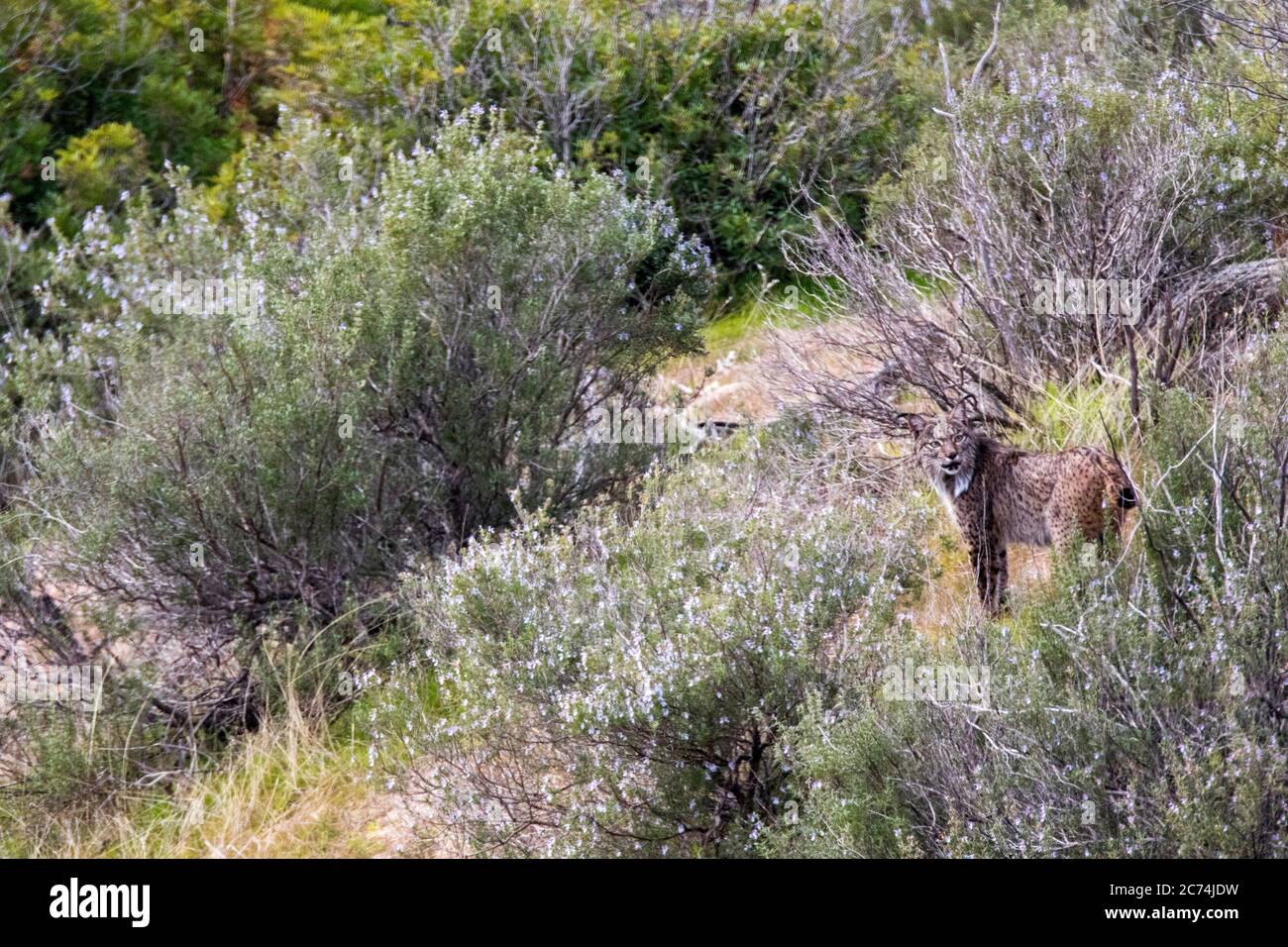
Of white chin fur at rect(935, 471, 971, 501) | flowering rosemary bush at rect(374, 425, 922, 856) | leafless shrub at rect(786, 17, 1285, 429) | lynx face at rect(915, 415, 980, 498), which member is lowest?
flowering rosemary bush at rect(374, 425, 922, 856)

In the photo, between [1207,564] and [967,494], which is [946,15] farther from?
[1207,564]

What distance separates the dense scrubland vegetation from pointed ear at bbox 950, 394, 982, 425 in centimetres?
11

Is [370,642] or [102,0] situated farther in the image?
[102,0]

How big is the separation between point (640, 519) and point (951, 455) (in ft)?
4.03

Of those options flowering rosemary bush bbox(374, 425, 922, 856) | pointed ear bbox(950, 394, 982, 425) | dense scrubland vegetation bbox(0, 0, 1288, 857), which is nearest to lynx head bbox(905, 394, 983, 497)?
dense scrubland vegetation bbox(0, 0, 1288, 857)

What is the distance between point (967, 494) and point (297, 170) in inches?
191

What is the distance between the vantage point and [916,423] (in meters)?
6.51

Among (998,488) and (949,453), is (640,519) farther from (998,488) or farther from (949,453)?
(998,488)

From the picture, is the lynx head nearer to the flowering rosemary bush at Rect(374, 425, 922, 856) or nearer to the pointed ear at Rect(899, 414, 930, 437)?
the pointed ear at Rect(899, 414, 930, 437)

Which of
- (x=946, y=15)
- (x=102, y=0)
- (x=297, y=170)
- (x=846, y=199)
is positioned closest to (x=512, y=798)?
(x=297, y=170)

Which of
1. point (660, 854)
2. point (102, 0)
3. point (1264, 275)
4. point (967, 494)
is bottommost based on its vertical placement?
point (660, 854)

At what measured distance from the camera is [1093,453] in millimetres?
5723

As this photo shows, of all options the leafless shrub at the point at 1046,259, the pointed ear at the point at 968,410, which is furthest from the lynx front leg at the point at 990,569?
the leafless shrub at the point at 1046,259

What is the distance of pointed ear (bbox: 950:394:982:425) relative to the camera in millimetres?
6706
